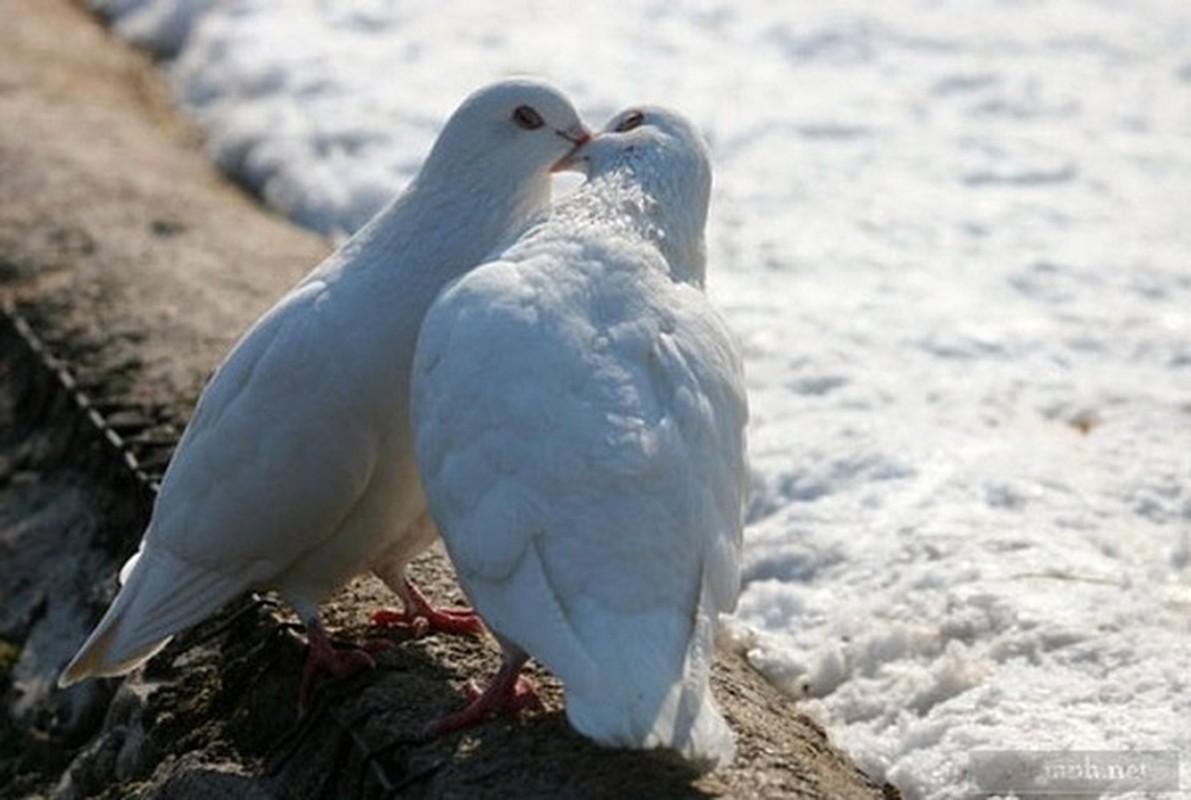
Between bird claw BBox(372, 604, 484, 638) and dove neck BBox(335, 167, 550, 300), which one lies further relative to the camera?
bird claw BBox(372, 604, 484, 638)

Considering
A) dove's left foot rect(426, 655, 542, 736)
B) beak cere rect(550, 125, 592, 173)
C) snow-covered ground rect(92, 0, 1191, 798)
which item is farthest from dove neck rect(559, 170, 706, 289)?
snow-covered ground rect(92, 0, 1191, 798)

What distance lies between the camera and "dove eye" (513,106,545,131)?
5.43 meters

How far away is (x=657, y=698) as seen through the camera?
Result: 13.6 ft

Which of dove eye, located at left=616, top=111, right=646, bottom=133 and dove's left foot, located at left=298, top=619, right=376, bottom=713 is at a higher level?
dove eye, located at left=616, top=111, right=646, bottom=133

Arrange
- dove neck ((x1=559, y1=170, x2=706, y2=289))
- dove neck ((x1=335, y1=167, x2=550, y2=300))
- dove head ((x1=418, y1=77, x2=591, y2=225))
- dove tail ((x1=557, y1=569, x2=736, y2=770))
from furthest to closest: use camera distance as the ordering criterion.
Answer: dove head ((x1=418, y1=77, x2=591, y2=225))
dove neck ((x1=335, y1=167, x2=550, y2=300))
dove neck ((x1=559, y1=170, x2=706, y2=289))
dove tail ((x1=557, y1=569, x2=736, y2=770))

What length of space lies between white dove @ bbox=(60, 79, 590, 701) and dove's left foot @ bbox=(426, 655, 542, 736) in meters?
0.46

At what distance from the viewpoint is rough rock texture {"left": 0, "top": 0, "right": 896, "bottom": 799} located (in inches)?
191

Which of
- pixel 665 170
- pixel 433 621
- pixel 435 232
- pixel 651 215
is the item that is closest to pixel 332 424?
pixel 435 232

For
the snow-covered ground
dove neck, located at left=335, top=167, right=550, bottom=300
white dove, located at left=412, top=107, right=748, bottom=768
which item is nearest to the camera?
white dove, located at left=412, top=107, right=748, bottom=768

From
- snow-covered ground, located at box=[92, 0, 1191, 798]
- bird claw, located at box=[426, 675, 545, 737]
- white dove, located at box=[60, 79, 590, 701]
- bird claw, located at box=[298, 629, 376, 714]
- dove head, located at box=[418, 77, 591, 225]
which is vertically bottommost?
snow-covered ground, located at box=[92, 0, 1191, 798]

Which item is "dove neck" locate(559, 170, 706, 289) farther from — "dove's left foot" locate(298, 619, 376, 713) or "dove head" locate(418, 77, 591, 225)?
"dove's left foot" locate(298, 619, 376, 713)

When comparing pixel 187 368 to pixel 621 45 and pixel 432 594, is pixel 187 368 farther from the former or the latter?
pixel 621 45

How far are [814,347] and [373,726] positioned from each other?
343 cm

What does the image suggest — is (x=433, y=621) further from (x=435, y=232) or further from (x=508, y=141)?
(x=508, y=141)
